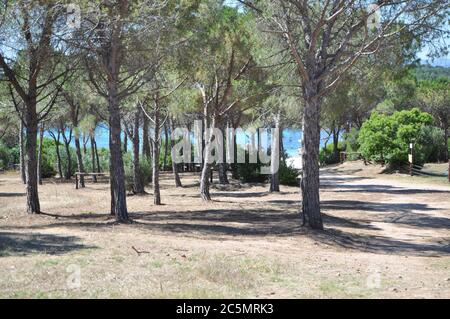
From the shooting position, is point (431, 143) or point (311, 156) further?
point (431, 143)

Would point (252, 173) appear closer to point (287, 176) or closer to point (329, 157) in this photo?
point (287, 176)

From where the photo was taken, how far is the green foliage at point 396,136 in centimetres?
3078

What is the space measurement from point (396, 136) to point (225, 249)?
23974mm

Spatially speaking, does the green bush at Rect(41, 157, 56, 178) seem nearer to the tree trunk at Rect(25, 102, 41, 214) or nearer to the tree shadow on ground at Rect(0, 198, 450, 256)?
the tree trunk at Rect(25, 102, 41, 214)

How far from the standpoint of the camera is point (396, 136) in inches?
1236

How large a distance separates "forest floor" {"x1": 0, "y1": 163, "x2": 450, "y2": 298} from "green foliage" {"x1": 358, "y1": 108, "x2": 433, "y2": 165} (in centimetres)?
→ 1068

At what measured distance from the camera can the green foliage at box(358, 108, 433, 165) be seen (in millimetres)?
30781

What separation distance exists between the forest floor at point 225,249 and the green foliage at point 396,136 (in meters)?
10.7

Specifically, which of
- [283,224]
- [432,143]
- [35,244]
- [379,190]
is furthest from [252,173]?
[35,244]

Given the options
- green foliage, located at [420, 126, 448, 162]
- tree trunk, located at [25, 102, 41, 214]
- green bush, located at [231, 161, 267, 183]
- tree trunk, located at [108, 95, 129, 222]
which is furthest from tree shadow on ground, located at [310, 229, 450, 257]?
green foliage, located at [420, 126, 448, 162]

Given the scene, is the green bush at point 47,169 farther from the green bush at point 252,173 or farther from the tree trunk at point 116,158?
the tree trunk at point 116,158

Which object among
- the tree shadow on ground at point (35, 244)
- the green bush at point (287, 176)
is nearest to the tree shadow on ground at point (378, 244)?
the tree shadow on ground at point (35, 244)

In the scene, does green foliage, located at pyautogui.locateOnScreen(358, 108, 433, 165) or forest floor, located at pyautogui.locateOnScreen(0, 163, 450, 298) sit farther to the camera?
green foliage, located at pyautogui.locateOnScreen(358, 108, 433, 165)
